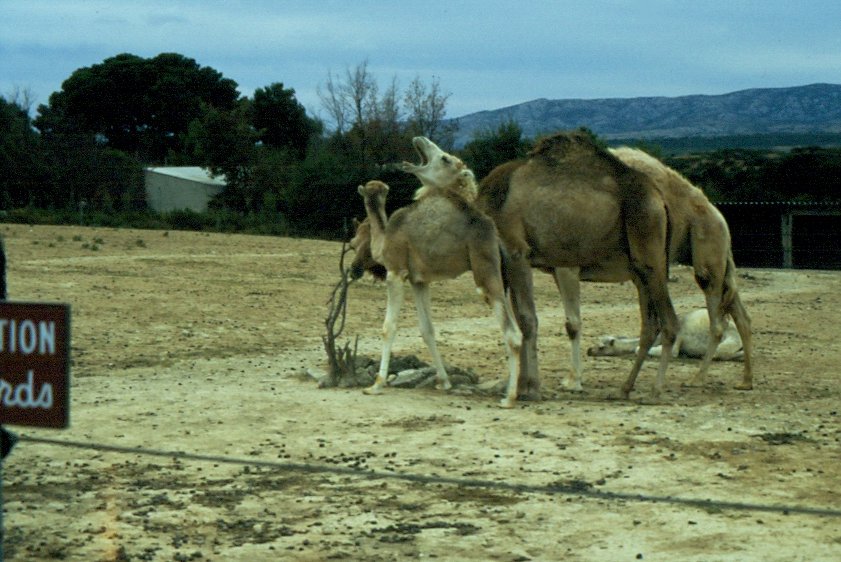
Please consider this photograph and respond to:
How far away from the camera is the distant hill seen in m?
114

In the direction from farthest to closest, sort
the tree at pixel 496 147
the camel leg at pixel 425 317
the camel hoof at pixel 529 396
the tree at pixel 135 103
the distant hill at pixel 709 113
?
the distant hill at pixel 709 113 → the tree at pixel 135 103 → the tree at pixel 496 147 → the camel leg at pixel 425 317 → the camel hoof at pixel 529 396

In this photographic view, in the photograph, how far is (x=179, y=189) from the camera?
46594mm

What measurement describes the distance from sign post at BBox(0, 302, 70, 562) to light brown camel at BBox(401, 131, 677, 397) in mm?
7234

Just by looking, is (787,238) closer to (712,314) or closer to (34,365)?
(712,314)

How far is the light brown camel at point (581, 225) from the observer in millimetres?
11688

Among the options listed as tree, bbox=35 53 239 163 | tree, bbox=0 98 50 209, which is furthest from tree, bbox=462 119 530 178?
tree, bbox=35 53 239 163

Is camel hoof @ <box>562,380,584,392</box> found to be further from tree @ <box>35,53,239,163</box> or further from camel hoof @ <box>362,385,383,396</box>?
tree @ <box>35,53,239,163</box>

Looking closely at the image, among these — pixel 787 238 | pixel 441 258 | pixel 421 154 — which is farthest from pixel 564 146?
pixel 787 238

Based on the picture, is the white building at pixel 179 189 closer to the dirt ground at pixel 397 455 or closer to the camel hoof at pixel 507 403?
the dirt ground at pixel 397 455

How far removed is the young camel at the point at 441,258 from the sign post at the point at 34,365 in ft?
21.9

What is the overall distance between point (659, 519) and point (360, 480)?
1902 mm

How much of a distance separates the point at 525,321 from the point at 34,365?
746 centimetres

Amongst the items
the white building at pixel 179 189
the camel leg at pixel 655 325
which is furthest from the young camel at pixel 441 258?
the white building at pixel 179 189

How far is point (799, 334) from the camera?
17453mm
